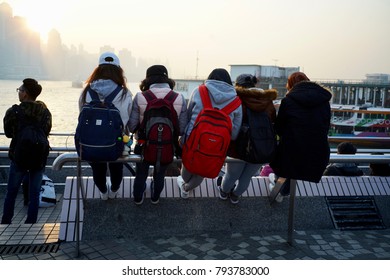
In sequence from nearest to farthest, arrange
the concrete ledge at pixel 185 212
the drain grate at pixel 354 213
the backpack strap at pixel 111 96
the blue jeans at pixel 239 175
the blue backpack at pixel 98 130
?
the blue backpack at pixel 98 130 → the backpack strap at pixel 111 96 → the blue jeans at pixel 239 175 → the concrete ledge at pixel 185 212 → the drain grate at pixel 354 213

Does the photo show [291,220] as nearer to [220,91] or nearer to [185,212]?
[185,212]

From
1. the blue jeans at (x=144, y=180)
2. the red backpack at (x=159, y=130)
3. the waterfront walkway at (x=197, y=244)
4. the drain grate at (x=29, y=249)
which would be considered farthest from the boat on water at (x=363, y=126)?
the drain grate at (x=29, y=249)

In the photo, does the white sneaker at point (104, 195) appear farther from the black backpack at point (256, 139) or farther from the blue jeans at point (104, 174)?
the black backpack at point (256, 139)

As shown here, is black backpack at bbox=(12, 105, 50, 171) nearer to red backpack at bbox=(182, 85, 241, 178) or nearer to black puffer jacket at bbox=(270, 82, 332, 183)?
red backpack at bbox=(182, 85, 241, 178)

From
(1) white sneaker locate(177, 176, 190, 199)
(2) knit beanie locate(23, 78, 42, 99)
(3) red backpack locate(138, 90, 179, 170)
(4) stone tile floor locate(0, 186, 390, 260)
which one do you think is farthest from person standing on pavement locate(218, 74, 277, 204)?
(2) knit beanie locate(23, 78, 42, 99)

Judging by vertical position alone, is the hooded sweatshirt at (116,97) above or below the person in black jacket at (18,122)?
above

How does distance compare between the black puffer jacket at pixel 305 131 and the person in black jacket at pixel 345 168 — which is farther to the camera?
the person in black jacket at pixel 345 168

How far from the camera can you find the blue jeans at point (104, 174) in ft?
11.9

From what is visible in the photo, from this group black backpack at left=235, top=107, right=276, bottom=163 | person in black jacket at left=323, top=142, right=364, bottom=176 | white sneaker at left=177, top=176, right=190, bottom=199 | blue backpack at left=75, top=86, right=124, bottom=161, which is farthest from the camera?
person in black jacket at left=323, top=142, right=364, bottom=176

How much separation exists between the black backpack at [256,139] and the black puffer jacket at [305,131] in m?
0.17

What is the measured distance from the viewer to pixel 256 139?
346cm

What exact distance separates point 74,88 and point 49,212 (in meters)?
174

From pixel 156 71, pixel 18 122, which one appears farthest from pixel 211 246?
pixel 18 122

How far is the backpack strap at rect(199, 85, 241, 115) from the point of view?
3.38 m
